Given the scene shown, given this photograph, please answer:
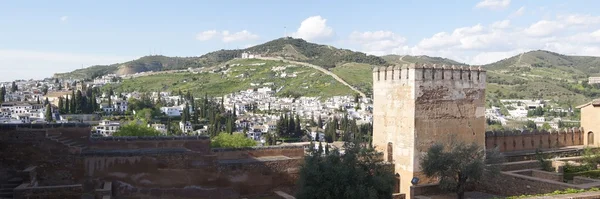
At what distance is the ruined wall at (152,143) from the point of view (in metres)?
13.8

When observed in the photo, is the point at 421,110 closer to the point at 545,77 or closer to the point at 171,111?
the point at 171,111

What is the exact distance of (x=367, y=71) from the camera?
12425 cm

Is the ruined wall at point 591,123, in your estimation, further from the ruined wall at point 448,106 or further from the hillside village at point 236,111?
the hillside village at point 236,111

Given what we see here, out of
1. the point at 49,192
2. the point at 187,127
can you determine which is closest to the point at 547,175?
the point at 49,192

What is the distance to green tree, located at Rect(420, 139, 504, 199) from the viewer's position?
43.7 ft

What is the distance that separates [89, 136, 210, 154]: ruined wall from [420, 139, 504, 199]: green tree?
21.2ft

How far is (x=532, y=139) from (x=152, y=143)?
15120 millimetres

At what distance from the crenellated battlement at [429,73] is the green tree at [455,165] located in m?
2.17

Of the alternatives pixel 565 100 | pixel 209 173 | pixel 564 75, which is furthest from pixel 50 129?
pixel 564 75

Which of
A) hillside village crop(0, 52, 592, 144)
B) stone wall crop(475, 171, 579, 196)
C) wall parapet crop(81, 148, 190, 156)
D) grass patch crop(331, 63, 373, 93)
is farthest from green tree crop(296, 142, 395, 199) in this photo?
grass patch crop(331, 63, 373, 93)

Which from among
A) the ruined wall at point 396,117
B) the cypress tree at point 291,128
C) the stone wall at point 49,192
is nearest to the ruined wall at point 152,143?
the stone wall at point 49,192

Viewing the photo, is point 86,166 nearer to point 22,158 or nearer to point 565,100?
point 22,158

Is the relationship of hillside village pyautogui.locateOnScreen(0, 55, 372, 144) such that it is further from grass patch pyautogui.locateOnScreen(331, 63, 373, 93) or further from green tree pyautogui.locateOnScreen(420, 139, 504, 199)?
green tree pyautogui.locateOnScreen(420, 139, 504, 199)

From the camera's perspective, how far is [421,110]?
14.4 meters
